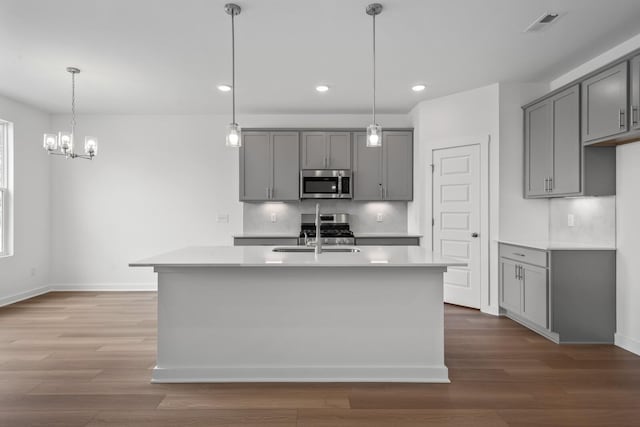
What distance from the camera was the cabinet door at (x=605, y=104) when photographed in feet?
10.1

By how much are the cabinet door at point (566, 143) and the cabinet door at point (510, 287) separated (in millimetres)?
873

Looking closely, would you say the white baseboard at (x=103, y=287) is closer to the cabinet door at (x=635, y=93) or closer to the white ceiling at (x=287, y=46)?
the white ceiling at (x=287, y=46)

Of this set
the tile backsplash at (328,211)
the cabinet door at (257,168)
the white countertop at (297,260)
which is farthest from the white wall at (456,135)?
the cabinet door at (257,168)

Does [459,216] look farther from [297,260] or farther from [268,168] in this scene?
[297,260]

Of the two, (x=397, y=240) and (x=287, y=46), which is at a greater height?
(x=287, y=46)

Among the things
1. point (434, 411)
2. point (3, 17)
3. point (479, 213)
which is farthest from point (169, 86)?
point (434, 411)

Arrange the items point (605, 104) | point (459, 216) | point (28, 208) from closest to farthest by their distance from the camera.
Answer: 1. point (605, 104)
2. point (459, 216)
3. point (28, 208)

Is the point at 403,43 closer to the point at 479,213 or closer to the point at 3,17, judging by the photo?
the point at 479,213

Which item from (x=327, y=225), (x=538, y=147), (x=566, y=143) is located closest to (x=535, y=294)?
(x=566, y=143)

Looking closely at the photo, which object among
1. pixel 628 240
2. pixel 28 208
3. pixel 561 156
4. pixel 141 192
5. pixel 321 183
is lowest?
pixel 628 240

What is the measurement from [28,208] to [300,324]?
471 cm

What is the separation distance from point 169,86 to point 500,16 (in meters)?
3.46

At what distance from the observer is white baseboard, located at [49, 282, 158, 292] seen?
18.9 ft

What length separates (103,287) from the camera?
5766 mm
